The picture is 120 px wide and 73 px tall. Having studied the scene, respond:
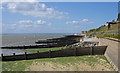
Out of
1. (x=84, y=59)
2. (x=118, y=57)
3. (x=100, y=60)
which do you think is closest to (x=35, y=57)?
(x=84, y=59)

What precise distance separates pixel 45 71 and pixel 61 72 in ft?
5.15

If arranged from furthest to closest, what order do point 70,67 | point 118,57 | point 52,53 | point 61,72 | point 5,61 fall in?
point 52,53 → point 5,61 → point 70,67 → point 61,72 → point 118,57

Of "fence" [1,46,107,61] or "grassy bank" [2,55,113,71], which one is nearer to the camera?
"grassy bank" [2,55,113,71]

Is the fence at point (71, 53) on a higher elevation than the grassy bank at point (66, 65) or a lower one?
higher

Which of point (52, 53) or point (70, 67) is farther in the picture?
point (52, 53)

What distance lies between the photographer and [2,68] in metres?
14.2

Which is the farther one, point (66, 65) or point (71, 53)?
point (71, 53)

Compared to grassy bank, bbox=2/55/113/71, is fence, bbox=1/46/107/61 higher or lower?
higher

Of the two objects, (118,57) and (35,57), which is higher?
(118,57)

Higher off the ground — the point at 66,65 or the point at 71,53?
the point at 71,53

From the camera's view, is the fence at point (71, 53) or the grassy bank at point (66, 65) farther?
the fence at point (71, 53)

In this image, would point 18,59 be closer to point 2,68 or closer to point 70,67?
point 2,68

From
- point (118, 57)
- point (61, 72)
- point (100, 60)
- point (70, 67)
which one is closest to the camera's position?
point (118, 57)

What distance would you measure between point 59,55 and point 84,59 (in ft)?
11.7
